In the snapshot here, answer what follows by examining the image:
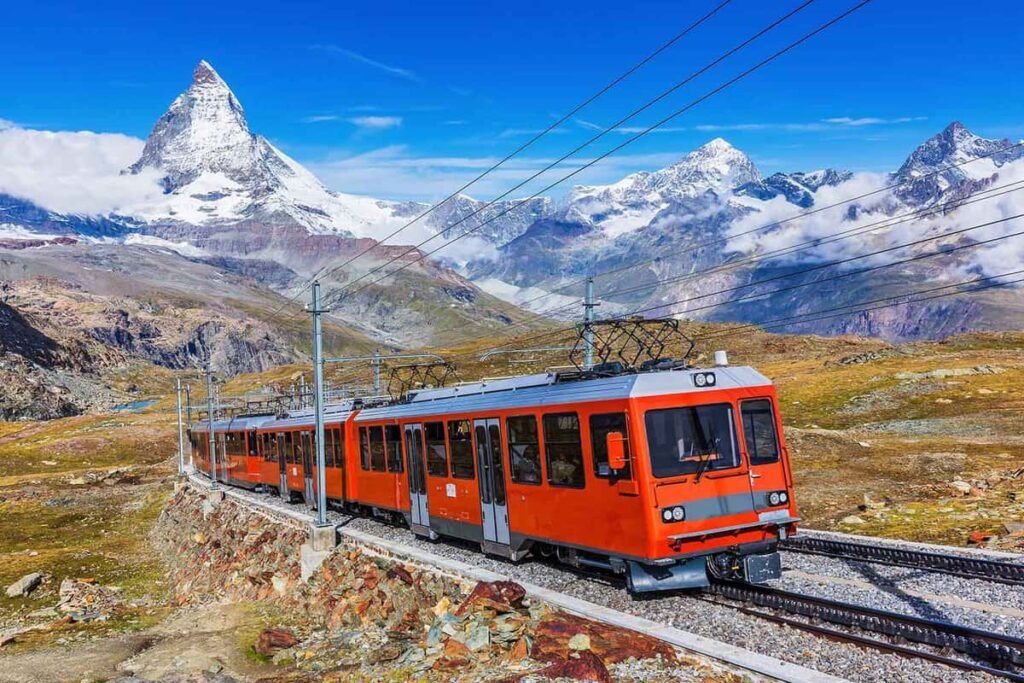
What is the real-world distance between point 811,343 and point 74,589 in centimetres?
16000

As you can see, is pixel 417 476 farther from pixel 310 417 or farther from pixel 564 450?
pixel 310 417

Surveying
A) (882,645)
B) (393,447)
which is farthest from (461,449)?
(882,645)

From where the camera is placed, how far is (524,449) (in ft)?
71.3

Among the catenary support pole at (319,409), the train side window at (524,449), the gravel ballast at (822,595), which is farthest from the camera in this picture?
the catenary support pole at (319,409)

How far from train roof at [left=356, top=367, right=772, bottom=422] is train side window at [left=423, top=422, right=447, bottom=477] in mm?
467

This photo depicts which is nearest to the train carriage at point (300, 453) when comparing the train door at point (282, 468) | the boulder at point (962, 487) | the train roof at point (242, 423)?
the train door at point (282, 468)

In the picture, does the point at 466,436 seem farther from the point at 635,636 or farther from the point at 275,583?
the point at 275,583

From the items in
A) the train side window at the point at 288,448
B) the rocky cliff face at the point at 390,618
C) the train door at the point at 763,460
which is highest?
the train side window at the point at 288,448

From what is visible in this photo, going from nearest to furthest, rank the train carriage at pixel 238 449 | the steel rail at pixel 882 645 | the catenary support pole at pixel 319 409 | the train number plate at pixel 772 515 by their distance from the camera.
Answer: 1. the steel rail at pixel 882 645
2. the train number plate at pixel 772 515
3. the catenary support pole at pixel 319 409
4. the train carriage at pixel 238 449

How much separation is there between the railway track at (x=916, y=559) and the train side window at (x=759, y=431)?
4347 mm

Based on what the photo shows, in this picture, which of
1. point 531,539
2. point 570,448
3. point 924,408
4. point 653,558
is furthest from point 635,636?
point 924,408

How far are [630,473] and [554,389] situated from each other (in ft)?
11.9

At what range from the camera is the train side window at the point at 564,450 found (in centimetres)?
1947

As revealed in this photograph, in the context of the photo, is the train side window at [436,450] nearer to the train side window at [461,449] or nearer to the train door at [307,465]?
the train side window at [461,449]
